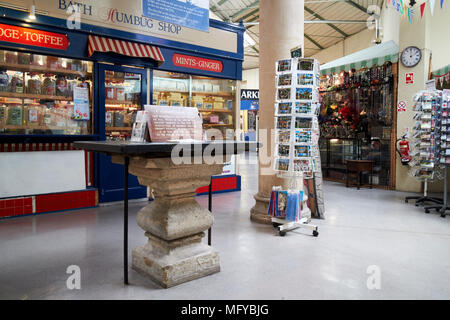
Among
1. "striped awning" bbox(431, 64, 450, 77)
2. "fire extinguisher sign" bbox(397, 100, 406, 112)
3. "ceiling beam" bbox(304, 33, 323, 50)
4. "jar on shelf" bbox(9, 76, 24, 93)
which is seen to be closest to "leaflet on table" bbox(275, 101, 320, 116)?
"jar on shelf" bbox(9, 76, 24, 93)

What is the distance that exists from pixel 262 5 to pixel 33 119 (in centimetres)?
381

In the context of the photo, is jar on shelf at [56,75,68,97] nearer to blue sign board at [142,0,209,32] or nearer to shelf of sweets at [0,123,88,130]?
shelf of sweets at [0,123,88,130]

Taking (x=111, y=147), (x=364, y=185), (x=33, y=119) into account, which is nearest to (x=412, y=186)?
(x=364, y=185)

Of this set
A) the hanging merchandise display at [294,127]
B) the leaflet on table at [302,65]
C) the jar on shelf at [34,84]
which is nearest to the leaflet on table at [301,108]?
the hanging merchandise display at [294,127]

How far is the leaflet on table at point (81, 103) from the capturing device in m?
5.35

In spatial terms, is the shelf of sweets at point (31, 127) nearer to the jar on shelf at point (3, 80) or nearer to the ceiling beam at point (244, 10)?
the jar on shelf at point (3, 80)

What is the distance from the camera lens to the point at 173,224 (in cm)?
269

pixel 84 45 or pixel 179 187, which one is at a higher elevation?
pixel 84 45

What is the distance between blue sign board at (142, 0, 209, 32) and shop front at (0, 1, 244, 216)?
11.6 inches

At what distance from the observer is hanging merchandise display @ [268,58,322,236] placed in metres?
3.99

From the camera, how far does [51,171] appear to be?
506 centimetres

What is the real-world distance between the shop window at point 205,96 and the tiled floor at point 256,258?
8.06ft
